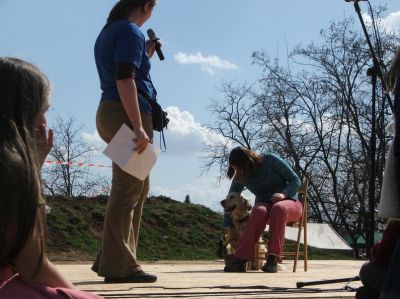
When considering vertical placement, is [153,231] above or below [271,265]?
above

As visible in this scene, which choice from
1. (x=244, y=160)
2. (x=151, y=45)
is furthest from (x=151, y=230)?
(x=151, y=45)

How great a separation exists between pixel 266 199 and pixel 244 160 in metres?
0.43

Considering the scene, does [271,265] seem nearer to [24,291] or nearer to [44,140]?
[44,140]

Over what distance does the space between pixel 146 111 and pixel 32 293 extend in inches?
105

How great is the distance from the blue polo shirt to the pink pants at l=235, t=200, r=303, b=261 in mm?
2103

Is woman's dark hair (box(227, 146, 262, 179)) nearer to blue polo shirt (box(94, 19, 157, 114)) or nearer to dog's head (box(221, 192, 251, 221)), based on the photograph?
dog's head (box(221, 192, 251, 221))

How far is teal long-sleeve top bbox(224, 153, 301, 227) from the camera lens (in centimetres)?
628

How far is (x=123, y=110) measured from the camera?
4.11m

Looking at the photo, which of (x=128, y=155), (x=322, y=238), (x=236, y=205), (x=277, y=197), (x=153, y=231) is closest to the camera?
(x=128, y=155)

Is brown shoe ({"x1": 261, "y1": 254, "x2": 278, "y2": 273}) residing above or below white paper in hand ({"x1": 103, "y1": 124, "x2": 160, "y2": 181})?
below

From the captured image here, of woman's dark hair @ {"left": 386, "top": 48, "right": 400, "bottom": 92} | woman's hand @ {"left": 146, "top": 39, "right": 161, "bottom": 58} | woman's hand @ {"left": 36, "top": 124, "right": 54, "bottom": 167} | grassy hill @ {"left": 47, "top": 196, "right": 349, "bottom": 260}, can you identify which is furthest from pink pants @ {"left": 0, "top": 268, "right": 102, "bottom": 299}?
grassy hill @ {"left": 47, "top": 196, "right": 349, "bottom": 260}

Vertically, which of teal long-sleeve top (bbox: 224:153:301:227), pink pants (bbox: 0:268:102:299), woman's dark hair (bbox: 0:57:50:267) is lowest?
pink pants (bbox: 0:268:102:299)

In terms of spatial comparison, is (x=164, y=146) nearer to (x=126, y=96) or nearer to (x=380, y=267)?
(x=126, y=96)

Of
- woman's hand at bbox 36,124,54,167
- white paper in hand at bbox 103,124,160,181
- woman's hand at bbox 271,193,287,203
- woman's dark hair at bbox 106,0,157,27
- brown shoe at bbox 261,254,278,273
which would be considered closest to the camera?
woman's hand at bbox 36,124,54,167
